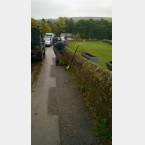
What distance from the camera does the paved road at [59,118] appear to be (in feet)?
19.6

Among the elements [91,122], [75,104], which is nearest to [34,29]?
[75,104]

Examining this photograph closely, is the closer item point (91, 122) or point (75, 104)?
point (91, 122)

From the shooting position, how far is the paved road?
235 inches

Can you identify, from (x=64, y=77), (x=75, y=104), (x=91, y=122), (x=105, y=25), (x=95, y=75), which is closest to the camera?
(x=91, y=122)

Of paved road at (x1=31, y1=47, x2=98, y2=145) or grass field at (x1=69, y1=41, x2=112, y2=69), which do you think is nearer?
→ paved road at (x1=31, y1=47, x2=98, y2=145)

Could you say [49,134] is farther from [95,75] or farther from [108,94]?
[95,75]

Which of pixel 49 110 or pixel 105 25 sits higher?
pixel 105 25

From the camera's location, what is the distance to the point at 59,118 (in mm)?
7387

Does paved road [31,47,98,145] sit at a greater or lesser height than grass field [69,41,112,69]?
lesser

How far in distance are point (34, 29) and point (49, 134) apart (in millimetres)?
18284

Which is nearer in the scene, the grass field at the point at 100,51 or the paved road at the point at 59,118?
the paved road at the point at 59,118

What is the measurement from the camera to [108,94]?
6.05m

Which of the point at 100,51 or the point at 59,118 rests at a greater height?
the point at 100,51

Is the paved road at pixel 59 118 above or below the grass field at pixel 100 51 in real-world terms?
below
